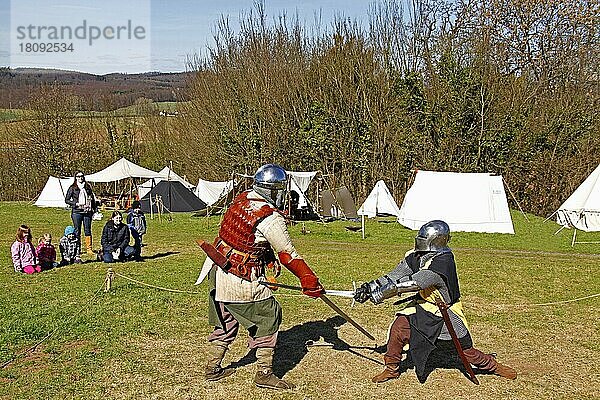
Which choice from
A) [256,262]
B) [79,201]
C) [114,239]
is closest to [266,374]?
[256,262]

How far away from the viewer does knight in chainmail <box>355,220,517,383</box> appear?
19.3ft

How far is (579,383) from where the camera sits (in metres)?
6.56

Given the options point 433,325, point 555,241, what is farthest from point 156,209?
point 433,325

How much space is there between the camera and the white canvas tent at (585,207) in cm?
1806

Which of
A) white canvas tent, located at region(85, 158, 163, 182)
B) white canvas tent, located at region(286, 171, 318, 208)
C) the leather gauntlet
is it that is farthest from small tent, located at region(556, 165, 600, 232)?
white canvas tent, located at region(85, 158, 163, 182)

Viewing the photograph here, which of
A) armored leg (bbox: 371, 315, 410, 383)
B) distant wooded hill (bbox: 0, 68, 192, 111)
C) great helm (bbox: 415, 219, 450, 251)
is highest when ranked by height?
distant wooded hill (bbox: 0, 68, 192, 111)

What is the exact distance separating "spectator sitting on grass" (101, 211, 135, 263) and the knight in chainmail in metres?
8.46

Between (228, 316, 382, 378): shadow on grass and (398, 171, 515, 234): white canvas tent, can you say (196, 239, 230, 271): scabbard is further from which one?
(398, 171, 515, 234): white canvas tent

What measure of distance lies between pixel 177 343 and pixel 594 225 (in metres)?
15.3

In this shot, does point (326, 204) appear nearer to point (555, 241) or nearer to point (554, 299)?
point (555, 241)

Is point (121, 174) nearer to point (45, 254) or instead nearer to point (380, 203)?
point (380, 203)

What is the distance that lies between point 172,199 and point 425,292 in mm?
20923

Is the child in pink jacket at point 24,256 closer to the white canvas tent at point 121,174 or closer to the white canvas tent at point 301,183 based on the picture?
the white canvas tent at point 301,183

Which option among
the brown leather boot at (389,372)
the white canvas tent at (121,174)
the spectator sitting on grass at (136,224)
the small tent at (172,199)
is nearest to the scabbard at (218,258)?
the brown leather boot at (389,372)
